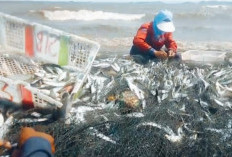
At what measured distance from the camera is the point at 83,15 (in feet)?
119

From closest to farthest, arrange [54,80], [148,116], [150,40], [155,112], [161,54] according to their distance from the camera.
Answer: [148,116] < [155,112] < [54,80] < [161,54] < [150,40]

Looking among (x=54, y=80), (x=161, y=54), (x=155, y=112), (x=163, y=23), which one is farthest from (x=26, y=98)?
(x=163, y=23)

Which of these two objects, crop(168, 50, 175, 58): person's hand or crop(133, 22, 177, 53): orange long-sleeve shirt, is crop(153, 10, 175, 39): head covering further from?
crop(168, 50, 175, 58): person's hand

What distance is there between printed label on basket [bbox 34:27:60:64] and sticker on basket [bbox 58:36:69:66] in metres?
0.06

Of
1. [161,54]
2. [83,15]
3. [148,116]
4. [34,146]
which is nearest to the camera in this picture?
[34,146]

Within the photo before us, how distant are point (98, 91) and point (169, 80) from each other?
1.49 metres

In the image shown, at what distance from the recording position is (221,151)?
507 centimetres

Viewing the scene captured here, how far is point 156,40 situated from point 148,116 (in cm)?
362

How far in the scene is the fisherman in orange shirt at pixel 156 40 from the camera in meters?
8.41

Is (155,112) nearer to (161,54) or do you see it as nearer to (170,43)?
(161,54)

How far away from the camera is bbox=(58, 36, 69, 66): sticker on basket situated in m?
7.18

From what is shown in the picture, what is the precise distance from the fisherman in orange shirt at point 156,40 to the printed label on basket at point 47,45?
2.10 meters

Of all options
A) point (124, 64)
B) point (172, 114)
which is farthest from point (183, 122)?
point (124, 64)

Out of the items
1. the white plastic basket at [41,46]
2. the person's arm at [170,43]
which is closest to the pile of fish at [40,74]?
the white plastic basket at [41,46]
